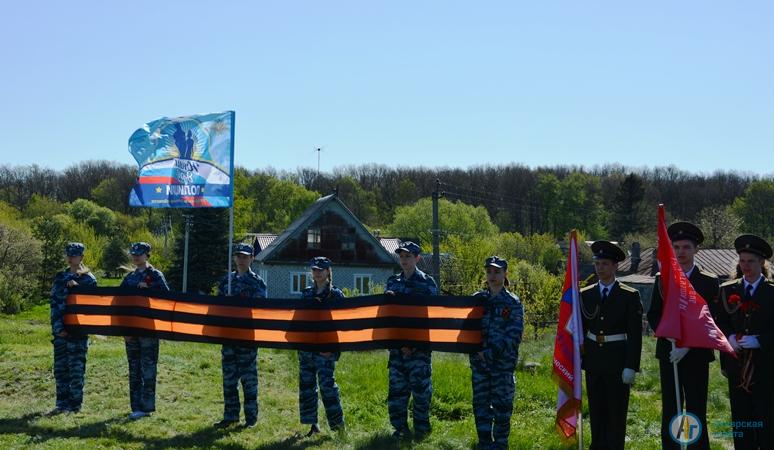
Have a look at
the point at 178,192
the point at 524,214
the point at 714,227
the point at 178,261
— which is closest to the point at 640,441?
the point at 178,192

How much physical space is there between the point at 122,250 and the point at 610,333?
2459 inches

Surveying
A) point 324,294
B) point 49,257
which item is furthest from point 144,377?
point 49,257

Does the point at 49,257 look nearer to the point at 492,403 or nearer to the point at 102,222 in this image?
the point at 102,222

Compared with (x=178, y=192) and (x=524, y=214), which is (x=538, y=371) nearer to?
(x=178, y=192)

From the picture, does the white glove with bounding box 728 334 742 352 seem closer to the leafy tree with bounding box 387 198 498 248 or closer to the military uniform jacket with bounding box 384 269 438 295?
the military uniform jacket with bounding box 384 269 438 295

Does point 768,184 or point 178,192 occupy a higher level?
point 768,184

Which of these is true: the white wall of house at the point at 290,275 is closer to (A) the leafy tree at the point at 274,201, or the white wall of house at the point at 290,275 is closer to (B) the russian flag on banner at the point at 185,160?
(B) the russian flag on banner at the point at 185,160

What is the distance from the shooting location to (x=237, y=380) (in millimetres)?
9289

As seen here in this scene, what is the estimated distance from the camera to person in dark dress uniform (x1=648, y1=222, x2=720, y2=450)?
7074 mm

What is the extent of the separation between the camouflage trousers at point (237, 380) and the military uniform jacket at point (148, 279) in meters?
1.31

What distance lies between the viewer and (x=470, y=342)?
830cm

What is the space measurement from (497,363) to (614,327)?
4.36 ft

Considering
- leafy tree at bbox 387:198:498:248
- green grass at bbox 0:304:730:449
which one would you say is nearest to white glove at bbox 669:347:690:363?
green grass at bbox 0:304:730:449

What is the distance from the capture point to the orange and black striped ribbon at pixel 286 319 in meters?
8.52
